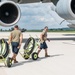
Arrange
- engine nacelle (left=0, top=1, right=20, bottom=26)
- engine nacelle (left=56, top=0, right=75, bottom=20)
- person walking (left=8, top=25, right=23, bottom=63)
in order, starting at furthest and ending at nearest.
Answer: engine nacelle (left=0, top=1, right=20, bottom=26), engine nacelle (left=56, top=0, right=75, bottom=20), person walking (left=8, top=25, right=23, bottom=63)

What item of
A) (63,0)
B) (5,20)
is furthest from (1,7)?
(63,0)

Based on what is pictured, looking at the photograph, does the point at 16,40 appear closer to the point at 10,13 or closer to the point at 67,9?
the point at 67,9

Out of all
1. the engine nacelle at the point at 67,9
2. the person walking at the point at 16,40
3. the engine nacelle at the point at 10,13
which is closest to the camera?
the person walking at the point at 16,40

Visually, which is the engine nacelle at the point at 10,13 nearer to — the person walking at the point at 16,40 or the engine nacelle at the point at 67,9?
the engine nacelle at the point at 67,9

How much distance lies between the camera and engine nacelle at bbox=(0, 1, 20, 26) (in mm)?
16861

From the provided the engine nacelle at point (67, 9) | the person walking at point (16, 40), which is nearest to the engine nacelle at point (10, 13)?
the engine nacelle at point (67, 9)

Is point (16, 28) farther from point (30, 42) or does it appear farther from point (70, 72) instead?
point (70, 72)

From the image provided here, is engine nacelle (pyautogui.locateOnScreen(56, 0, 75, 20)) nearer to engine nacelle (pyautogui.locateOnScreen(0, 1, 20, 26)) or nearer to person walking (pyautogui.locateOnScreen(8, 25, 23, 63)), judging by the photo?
engine nacelle (pyautogui.locateOnScreen(0, 1, 20, 26))

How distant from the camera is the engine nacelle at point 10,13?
55.3 ft

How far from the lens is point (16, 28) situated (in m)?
10.1

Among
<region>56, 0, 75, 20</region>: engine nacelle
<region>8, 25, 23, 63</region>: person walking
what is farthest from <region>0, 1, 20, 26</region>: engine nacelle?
<region>8, 25, 23, 63</region>: person walking

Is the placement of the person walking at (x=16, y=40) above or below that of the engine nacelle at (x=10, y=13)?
below

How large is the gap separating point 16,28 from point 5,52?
914 millimetres

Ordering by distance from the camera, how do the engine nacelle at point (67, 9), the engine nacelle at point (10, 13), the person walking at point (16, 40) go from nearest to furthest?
the person walking at point (16, 40) < the engine nacelle at point (67, 9) < the engine nacelle at point (10, 13)
